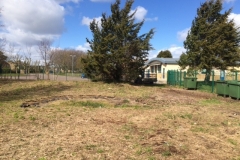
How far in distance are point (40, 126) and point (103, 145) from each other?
2.28 m

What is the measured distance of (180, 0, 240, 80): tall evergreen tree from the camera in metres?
20.1

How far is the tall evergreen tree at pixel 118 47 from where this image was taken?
20.2 metres

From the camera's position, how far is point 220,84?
15.3 metres

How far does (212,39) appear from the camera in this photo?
20.4 m

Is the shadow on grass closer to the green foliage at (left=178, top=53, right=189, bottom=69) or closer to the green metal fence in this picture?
the green metal fence

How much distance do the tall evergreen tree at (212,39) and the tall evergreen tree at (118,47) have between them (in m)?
4.49

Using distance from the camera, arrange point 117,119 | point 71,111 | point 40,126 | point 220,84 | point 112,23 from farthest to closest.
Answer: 1. point 112,23
2. point 220,84
3. point 71,111
4. point 117,119
5. point 40,126

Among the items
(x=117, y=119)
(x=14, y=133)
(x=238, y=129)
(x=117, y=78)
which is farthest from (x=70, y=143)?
(x=117, y=78)

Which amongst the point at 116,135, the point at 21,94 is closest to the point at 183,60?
the point at 21,94

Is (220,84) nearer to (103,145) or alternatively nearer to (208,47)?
(208,47)

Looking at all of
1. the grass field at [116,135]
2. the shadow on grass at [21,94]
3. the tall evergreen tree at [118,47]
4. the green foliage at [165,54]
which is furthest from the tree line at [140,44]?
the green foliage at [165,54]

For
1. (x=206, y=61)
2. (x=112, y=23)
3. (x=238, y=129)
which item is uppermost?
(x=112, y=23)

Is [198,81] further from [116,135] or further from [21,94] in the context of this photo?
[116,135]

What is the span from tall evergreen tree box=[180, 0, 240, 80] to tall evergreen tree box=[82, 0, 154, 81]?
4.49m
